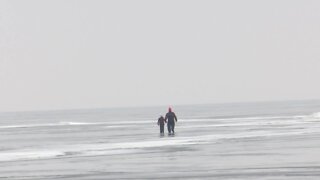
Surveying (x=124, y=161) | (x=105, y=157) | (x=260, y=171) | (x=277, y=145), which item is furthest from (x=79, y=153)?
(x=260, y=171)

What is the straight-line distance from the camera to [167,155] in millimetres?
30062

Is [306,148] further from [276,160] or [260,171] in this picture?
[260,171]

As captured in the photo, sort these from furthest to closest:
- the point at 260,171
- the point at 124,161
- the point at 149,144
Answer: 1. the point at 149,144
2. the point at 124,161
3. the point at 260,171

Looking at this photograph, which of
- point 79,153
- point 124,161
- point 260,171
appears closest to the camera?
point 260,171

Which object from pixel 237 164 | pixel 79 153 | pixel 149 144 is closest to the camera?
pixel 237 164

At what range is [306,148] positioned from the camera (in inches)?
1223

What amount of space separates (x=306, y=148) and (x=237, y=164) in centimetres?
606

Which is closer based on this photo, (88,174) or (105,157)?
(88,174)

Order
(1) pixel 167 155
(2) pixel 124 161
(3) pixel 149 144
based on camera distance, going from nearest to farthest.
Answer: (2) pixel 124 161 < (1) pixel 167 155 < (3) pixel 149 144

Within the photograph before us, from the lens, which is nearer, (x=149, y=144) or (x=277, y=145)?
(x=277, y=145)

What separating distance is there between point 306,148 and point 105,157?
724cm

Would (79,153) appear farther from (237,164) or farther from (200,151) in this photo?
(237,164)

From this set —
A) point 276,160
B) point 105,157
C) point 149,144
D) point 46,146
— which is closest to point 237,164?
point 276,160

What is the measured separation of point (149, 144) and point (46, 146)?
4.87 m
